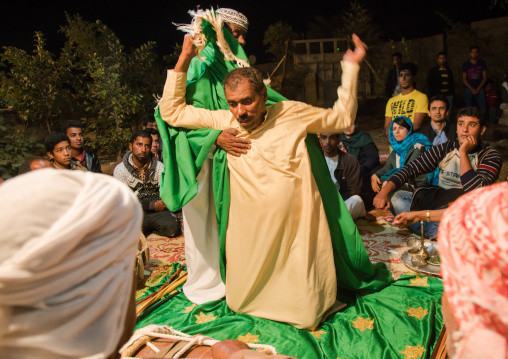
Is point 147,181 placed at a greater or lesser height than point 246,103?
lesser

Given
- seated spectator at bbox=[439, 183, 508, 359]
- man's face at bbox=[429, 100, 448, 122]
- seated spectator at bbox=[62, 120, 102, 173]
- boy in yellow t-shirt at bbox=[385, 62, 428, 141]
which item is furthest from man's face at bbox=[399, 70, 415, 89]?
seated spectator at bbox=[439, 183, 508, 359]

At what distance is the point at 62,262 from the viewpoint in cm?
89

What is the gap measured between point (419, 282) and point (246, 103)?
6.56 feet

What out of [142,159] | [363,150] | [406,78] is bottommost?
[363,150]

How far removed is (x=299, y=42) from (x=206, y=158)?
1272cm

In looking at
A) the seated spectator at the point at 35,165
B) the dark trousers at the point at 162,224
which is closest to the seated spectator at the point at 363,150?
the dark trousers at the point at 162,224

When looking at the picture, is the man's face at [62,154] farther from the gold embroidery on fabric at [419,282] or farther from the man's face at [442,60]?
the man's face at [442,60]

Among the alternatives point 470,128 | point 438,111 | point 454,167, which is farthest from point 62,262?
point 438,111

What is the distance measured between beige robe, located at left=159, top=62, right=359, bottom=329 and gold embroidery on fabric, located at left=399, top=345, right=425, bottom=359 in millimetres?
561

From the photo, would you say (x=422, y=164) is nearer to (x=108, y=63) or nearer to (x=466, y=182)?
(x=466, y=182)

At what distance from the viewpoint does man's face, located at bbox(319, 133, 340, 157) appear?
527 centimetres

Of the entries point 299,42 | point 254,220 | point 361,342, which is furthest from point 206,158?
point 299,42

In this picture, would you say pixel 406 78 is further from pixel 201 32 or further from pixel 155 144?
pixel 201 32

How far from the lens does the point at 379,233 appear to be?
482 centimetres
